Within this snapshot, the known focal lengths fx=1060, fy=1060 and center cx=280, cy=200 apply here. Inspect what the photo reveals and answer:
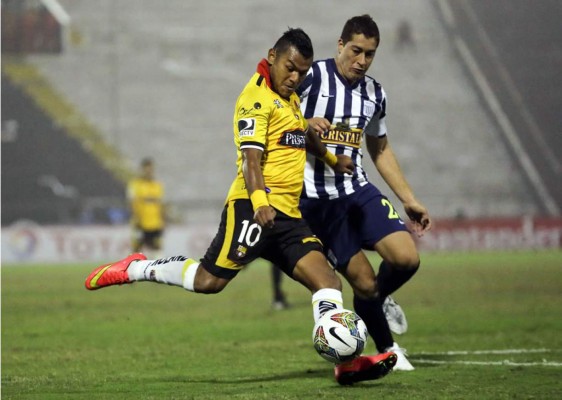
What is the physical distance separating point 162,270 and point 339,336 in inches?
55.3

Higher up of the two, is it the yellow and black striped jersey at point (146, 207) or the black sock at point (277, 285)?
the yellow and black striped jersey at point (146, 207)

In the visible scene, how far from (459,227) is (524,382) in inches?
976

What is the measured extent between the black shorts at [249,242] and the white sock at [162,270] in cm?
25

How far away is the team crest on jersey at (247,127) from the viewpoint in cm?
685

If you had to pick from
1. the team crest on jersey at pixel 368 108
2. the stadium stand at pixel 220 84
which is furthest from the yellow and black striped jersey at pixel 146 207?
the team crest on jersey at pixel 368 108

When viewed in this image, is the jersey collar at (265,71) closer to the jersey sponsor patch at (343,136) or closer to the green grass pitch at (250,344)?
the jersey sponsor patch at (343,136)

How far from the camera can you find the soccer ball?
6.84m

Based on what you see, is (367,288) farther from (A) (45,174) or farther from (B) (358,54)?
(A) (45,174)

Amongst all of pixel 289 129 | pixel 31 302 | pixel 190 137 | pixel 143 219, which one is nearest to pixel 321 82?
pixel 289 129

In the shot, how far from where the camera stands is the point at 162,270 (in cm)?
744

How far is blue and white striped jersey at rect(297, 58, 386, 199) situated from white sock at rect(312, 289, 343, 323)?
1323 millimetres

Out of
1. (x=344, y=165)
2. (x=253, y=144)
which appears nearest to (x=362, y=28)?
(x=344, y=165)

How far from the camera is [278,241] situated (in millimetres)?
7125

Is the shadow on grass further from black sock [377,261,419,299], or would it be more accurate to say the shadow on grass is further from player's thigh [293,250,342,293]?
player's thigh [293,250,342,293]
